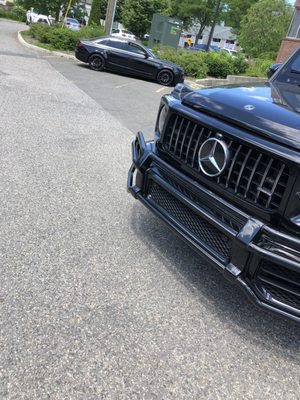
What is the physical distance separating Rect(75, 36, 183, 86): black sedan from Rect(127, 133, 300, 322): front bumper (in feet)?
43.2

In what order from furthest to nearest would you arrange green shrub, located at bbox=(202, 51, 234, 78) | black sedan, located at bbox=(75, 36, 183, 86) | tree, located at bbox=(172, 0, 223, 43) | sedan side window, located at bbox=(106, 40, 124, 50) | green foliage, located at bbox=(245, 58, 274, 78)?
tree, located at bbox=(172, 0, 223, 43) → green foliage, located at bbox=(245, 58, 274, 78) → green shrub, located at bbox=(202, 51, 234, 78) → sedan side window, located at bbox=(106, 40, 124, 50) → black sedan, located at bbox=(75, 36, 183, 86)

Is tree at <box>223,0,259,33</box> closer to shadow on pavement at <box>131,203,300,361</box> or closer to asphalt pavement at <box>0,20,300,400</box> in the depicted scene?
asphalt pavement at <box>0,20,300,400</box>

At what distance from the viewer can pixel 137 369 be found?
2.31m

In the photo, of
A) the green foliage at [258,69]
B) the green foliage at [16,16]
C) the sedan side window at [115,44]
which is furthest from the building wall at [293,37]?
the green foliage at [16,16]

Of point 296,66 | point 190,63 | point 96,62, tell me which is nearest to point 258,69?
point 190,63

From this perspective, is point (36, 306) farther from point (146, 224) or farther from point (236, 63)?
point (236, 63)

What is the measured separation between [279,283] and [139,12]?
4676 cm

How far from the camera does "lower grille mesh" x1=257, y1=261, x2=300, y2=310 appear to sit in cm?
225

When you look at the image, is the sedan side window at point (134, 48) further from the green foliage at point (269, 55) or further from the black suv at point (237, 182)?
the green foliage at point (269, 55)

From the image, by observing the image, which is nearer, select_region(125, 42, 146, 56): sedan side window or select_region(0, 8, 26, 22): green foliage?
select_region(125, 42, 146, 56): sedan side window

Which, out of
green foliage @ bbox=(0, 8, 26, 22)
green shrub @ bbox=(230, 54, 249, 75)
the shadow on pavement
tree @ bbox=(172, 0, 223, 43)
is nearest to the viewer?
the shadow on pavement

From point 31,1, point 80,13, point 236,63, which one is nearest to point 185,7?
point 80,13

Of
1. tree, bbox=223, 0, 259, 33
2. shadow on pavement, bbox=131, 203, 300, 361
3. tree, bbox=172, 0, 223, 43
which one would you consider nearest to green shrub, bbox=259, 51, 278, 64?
tree, bbox=223, 0, 259, 33

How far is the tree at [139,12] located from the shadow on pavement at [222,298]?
149 ft
